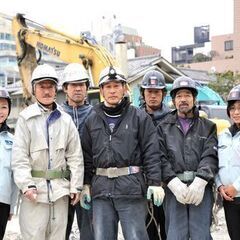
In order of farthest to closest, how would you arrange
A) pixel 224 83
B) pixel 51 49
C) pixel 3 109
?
1. pixel 224 83
2. pixel 51 49
3. pixel 3 109

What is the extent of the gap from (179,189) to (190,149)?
369mm

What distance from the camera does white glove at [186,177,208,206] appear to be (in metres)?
3.90

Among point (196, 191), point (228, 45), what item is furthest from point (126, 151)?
point (228, 45)

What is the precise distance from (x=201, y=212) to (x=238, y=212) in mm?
311

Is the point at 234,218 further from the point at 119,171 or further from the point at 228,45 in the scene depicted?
the point at 228,45

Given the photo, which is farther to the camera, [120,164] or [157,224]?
[157,224]

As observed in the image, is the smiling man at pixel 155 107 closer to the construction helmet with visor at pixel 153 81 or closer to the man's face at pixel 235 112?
the construction helmet with visor at pixel 153 81

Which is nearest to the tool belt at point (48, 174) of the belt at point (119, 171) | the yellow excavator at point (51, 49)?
the belt at point (119, 171)

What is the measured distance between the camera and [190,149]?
4.07m

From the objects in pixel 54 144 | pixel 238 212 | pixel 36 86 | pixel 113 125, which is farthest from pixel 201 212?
pixel 36 86

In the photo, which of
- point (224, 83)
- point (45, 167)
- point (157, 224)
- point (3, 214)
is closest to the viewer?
point (45, 167)

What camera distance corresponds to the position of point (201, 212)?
4.07m

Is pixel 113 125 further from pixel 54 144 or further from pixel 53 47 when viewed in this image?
pixel 53 47

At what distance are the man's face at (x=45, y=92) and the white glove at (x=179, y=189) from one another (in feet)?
4.13
